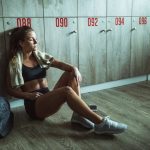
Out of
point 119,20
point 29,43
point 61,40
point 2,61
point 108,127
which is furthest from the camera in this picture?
point 119,20

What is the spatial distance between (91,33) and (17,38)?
3.89ft

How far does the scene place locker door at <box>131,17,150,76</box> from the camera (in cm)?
370

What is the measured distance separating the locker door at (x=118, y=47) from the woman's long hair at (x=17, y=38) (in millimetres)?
1411

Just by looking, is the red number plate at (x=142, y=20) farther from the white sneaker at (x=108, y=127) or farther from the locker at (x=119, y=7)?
the white sneaker at (x=108, y=127)

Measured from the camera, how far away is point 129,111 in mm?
2744

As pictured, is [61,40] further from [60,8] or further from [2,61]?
[2,61]

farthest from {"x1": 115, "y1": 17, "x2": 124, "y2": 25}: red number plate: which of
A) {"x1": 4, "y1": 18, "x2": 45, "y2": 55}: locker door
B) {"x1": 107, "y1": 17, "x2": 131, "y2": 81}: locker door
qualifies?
{"x1": 4, "y1": 18, "x2": 45, "y2": 55}: locker door

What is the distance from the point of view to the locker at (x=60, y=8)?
284 centimetres

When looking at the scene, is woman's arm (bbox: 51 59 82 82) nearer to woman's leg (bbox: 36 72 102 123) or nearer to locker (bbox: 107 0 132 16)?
woman's leg (bbox: 36 72 102 123)

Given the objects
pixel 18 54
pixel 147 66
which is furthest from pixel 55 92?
pixel 147 66

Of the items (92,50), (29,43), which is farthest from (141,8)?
(29,43)

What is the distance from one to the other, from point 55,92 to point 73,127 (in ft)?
1.45

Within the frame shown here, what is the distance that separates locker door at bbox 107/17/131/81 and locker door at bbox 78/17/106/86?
110 mm

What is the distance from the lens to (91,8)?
10.4ft
